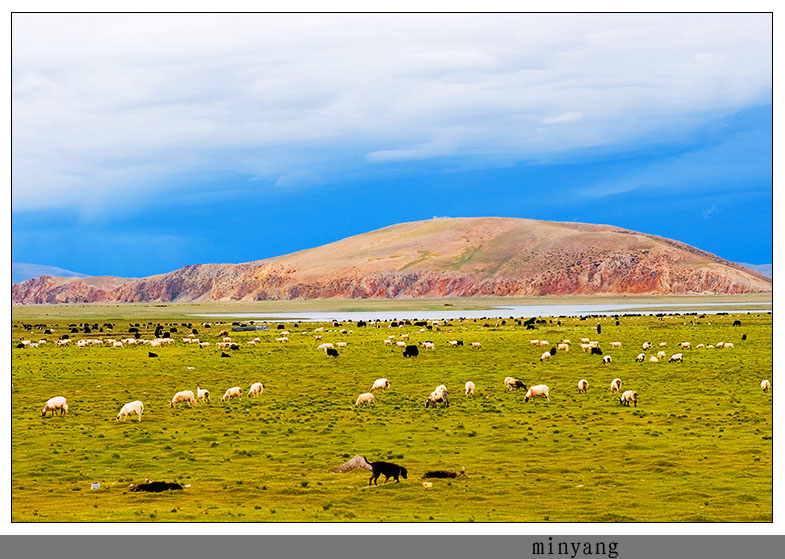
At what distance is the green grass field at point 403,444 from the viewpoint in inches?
675

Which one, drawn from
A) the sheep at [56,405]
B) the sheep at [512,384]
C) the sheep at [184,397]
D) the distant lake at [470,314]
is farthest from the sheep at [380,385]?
the distant lake at [470,314]

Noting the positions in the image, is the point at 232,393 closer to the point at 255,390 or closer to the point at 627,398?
the point at 255,390

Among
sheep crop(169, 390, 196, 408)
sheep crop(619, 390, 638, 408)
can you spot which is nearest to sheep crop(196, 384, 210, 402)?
sheep crop(169, 390, 196, 408)

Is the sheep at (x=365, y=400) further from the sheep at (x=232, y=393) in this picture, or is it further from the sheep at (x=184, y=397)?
the sheep at (x=184, y=397)

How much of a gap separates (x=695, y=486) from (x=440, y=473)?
5.72 meters

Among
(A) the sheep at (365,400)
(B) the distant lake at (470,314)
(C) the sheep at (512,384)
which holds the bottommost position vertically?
(A) the sheep at (365,400)

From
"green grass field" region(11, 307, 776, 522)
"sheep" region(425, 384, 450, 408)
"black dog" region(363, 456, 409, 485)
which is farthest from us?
"sheep" region(425, 384, 450, 408)

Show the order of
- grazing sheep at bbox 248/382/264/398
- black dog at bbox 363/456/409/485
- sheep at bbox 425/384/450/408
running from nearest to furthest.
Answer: black dog at bbox 363/456/409/485, sheep at bbox 425/384/450/408, grazing sheep at bbox 248/382/264/398

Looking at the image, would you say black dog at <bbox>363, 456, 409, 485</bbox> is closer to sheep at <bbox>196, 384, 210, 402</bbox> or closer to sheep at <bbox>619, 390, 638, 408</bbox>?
sheep at <bbox>619, 390, 638, 408</bbox>

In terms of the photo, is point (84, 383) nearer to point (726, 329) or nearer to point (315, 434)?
point (315, 434)

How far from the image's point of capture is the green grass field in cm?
1714

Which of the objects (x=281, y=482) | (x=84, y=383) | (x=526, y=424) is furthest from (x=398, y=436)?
(x=84, y=383)

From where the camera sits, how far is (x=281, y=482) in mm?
19859

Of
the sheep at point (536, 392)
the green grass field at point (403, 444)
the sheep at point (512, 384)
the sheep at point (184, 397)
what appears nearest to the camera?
the green grass field at point (403, 444)
